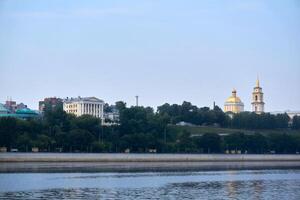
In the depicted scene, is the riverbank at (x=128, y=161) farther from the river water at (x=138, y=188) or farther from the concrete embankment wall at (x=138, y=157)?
the river water at (x=138, y=188)

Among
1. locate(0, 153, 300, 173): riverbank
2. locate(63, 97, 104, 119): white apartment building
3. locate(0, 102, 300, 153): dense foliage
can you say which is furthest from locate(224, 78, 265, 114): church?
locate(0, 153, 300, 173): riverbank

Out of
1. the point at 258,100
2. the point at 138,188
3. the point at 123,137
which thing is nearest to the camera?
the point at 138,188

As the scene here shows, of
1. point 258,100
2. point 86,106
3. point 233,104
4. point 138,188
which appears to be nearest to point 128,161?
point 138,188

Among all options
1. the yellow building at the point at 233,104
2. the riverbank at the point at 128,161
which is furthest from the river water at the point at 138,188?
the yellow building at the point at 233,104

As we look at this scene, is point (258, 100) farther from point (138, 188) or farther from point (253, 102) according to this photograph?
point (138, 188)

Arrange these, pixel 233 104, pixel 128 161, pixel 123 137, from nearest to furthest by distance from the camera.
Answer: pixel 128 161
pixel 123 137
pixel 233 104

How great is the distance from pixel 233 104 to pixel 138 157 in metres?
102

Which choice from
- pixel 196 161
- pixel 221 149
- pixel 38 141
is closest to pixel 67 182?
pixel 38 141

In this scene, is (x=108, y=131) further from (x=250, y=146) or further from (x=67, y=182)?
(x=67, y=182)

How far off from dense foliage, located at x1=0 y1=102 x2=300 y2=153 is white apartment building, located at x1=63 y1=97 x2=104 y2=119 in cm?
4468

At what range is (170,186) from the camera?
43.4 meters

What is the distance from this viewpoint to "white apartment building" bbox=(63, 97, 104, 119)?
5965 inches

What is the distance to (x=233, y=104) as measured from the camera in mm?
179500

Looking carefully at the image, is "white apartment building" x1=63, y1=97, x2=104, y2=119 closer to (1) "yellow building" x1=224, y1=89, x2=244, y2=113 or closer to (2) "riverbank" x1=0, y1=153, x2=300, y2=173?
(1) "yellow building" x1=224, y1=89, x2=244, y2=113
